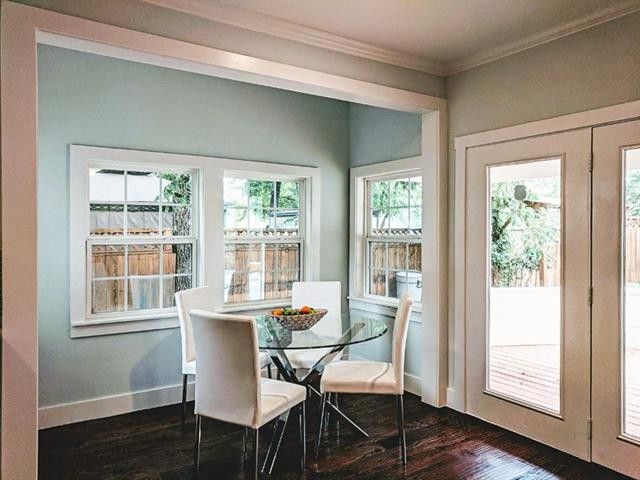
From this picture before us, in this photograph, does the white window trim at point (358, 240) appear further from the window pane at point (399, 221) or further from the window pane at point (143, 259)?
the window pane at point (143, 259)

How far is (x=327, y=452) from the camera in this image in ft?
10.4

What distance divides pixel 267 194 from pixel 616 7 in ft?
9.84

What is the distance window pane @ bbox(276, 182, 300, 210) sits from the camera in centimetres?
482

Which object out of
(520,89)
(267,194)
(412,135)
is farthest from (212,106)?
(520,89)

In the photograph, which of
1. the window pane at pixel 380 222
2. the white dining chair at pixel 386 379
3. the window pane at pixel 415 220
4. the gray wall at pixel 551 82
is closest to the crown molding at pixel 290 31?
the gray wall at pixel 551 82

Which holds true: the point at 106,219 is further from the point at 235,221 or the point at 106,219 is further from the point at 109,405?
the point at 109,405

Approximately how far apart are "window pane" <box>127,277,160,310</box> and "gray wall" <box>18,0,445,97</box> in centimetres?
201

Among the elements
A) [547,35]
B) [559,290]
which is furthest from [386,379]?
[547,35]

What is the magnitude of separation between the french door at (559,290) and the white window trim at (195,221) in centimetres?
165

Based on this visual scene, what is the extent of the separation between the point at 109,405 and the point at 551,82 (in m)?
3.83

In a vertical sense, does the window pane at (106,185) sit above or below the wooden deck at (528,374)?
above

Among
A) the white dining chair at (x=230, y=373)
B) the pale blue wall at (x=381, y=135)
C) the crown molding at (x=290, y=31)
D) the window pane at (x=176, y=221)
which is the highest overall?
the crown molding at (x=290, y=31)

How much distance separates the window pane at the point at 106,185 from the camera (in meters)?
3.82

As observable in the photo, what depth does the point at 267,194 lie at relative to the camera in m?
4.74
